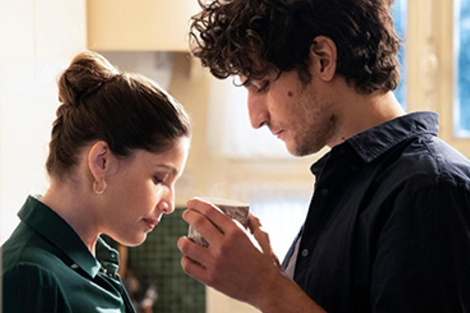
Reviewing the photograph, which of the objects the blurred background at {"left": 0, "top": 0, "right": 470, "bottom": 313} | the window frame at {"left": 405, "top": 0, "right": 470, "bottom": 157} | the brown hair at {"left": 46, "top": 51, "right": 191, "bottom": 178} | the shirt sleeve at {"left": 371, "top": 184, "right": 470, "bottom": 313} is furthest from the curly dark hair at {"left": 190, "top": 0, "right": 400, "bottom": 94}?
the window frame at {"left": 405, "top": 0, "right": 470, "bottom": 157}

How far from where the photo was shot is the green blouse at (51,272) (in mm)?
930

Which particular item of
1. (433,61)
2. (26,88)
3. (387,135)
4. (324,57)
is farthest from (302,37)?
(433,61)

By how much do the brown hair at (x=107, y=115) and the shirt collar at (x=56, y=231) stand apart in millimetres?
92

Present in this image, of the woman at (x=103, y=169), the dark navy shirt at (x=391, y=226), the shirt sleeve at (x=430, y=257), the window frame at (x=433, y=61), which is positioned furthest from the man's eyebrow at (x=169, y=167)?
Result: the window frame at (x=433, y=61)

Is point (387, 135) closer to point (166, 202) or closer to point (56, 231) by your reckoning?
point (166, 202)

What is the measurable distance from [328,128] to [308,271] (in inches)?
8.3

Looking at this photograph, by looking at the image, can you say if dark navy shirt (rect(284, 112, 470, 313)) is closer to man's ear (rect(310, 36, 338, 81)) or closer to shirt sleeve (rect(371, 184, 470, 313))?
shirt sleeve (rect(371, 184, 470, 313))

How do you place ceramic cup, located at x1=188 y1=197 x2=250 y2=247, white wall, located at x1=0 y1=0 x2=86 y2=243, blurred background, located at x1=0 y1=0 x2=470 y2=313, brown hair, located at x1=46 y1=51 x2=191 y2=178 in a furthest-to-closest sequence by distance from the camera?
blurred background, located at x1=0 y1=0 x2=470 y2=313 < brown hair, located at x1=46 y1=51 x2=191 y2=178 < ceramic cup, located at x1=188 y1=197 x2=250 y2=247 < white wall, located at x1=0 y1=0 x2=86 y2=243

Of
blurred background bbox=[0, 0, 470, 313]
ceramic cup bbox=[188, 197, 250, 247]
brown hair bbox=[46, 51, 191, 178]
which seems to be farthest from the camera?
blurred background bbox=[0, 0, 470, 313]

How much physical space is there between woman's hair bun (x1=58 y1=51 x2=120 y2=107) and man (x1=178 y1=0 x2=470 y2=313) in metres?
0.15

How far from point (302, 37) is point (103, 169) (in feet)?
1.14

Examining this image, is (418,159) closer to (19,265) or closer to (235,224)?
(235,224)

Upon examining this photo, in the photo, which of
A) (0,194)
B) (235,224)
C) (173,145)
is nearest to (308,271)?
(235,224)

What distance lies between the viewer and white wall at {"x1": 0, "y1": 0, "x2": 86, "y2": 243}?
89 centimetres
